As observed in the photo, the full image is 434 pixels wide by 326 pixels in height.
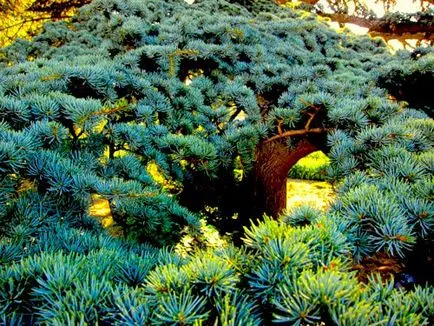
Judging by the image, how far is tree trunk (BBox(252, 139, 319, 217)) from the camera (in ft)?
10.4

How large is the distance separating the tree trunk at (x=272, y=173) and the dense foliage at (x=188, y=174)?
0.15m

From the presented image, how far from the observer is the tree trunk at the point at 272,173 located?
10.4 feet

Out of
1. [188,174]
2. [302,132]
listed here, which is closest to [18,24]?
[188,174]

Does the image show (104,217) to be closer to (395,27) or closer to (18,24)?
(395,27)

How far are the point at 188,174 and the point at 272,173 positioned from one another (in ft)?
4.26

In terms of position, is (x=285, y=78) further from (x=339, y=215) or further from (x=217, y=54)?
(x=339, y=215)

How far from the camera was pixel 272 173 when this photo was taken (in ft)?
10.8

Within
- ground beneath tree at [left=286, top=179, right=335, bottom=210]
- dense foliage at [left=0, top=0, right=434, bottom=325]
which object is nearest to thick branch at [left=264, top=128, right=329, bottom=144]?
dense foliage at [left=0, top=0, right=434, bottom=325]

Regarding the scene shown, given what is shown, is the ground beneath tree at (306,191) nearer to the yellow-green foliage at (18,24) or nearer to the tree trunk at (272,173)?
the tree trunk at (272,173)

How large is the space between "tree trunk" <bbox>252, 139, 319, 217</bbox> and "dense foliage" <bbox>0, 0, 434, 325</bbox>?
148 millimetres

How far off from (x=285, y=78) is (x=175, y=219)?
5.76 ft

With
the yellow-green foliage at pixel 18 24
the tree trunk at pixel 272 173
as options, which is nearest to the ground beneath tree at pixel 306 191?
the tree trunk at pixel 272 173

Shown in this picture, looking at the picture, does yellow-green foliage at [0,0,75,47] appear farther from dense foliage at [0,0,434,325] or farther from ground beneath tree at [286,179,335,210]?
ground beneath tree at [286,179,335,210]

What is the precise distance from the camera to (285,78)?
2.89 meters
